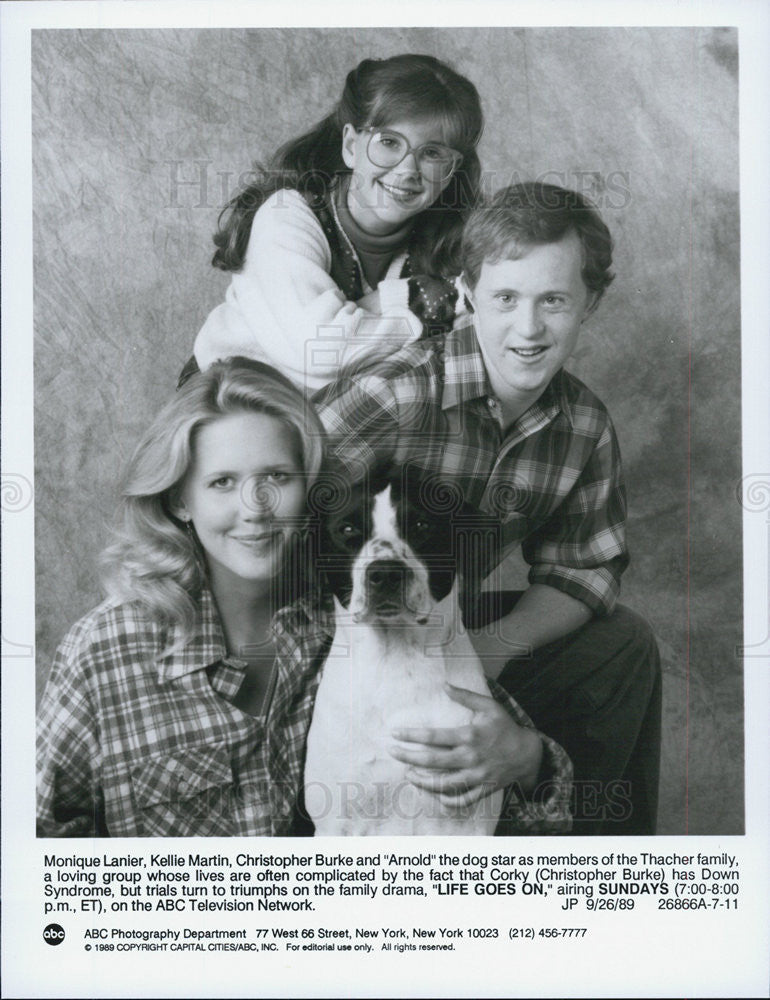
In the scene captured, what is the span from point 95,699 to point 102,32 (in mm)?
1744

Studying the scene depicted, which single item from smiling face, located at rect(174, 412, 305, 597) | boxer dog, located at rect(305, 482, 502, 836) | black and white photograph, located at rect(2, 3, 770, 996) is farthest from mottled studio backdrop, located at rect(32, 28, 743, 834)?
boxer dog, located at rect(305, 482, 502, 836)

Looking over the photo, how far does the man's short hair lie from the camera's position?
105 inches

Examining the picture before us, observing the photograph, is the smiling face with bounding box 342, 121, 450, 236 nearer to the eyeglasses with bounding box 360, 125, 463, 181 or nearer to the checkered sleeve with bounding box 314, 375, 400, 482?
the eyeglasses with bounding box 360, 125, 463, 181

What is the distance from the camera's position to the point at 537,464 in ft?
8.80

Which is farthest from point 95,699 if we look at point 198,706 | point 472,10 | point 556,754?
point 472,10

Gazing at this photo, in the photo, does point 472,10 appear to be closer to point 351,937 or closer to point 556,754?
point 556,754

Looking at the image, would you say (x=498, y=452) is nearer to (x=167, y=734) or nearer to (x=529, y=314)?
(x=529, y=314)

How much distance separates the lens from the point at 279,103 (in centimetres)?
271

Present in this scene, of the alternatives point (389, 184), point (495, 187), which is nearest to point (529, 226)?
point (495, 187)

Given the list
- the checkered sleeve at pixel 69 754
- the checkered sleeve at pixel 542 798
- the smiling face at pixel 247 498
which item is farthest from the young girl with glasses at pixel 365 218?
the checkered sleeve at pixel 542 798

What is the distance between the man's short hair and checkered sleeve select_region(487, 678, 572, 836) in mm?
1091

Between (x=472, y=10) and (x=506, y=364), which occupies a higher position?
(x=472, y=10)

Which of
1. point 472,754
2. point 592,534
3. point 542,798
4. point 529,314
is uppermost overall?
point 529,314

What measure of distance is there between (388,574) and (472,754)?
1.67ft
